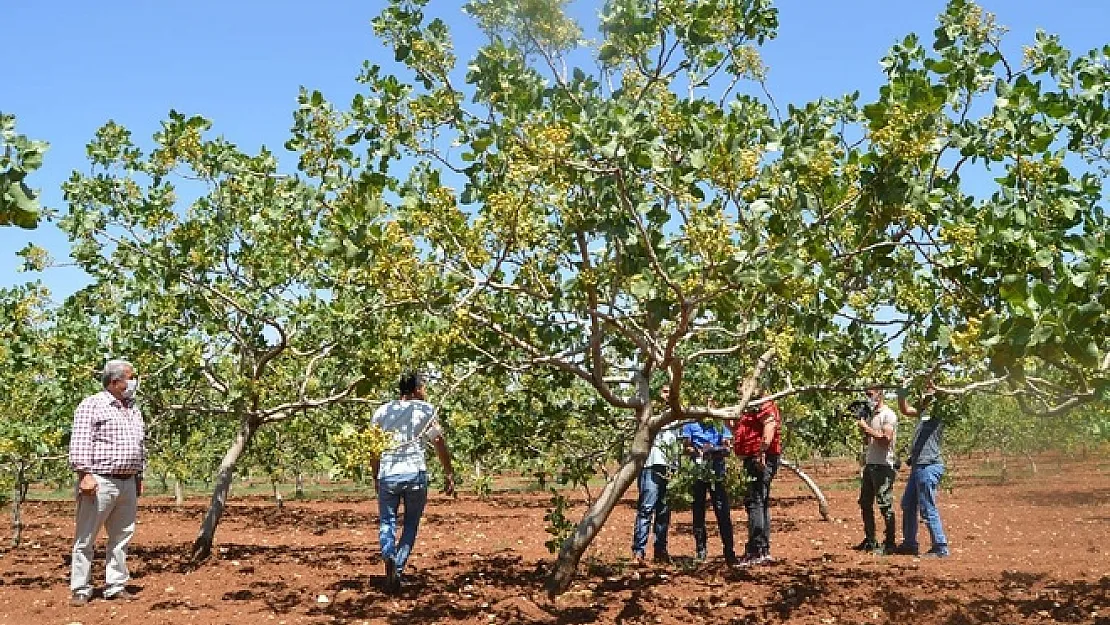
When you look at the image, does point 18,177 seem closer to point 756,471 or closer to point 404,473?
point 404,473

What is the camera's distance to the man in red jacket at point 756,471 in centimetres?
874

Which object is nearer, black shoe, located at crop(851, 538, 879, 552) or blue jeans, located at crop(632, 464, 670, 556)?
blue jeans, located at crop(632, 464, 670, 556)

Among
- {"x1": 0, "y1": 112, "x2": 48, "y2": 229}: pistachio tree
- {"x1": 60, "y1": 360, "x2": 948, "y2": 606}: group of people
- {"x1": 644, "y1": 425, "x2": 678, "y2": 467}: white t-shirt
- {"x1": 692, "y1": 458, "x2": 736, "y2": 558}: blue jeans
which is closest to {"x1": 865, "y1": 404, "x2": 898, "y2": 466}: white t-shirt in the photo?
{"x1": 60, "y1": 360, "x2": 948, "y2": 606}: group of people

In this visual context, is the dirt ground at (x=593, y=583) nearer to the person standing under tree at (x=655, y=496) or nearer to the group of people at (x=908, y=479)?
the person standing under tree at (x=655, y=496)

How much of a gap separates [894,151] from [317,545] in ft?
33.5

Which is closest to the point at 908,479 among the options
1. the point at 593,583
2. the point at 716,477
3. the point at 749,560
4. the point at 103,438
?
the point at 749,560

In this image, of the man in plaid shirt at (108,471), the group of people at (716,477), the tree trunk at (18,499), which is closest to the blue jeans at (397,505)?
the man in plaid shirt at (108,471)

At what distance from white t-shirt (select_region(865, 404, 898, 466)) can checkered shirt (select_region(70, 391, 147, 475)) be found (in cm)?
778

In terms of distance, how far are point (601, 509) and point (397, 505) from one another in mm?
1722

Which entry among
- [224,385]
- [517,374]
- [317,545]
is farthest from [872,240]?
[317,545]

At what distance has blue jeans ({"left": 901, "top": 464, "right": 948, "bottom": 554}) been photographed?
9102mm

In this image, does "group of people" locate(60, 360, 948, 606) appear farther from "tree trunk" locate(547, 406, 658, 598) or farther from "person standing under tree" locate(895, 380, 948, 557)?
"tree trunk" locate(547, 406, 658, 598)

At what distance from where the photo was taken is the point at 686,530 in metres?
13.8

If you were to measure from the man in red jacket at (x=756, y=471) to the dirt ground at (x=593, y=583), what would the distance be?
346 millimetres
